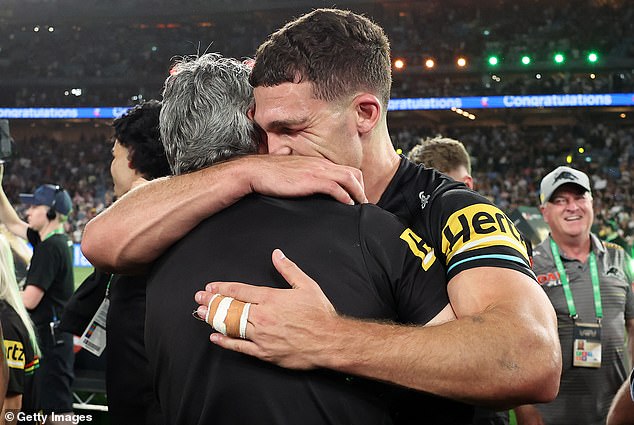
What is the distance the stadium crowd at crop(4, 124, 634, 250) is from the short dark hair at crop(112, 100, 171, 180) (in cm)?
1586

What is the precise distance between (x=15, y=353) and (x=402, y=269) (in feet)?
7.85

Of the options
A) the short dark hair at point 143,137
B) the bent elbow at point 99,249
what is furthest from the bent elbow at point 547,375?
the short dark hair at point 143,137

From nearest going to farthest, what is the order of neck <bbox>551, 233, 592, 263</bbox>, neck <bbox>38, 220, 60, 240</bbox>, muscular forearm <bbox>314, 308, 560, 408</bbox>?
1. muscular forearm <bbox>314, 308, 560, 408</bbox>
2. neck <bbox>551, 233, 592, 263</bbox>
3. neck <bbox>38, 220, 60, 240</bbox>

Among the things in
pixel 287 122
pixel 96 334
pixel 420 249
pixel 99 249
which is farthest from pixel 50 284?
pixel 420 249

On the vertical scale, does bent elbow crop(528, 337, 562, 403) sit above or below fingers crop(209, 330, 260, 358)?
below

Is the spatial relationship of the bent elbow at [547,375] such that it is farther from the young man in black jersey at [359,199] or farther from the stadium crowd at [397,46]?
the stadium crowd at [397,46]

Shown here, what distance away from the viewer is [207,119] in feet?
5.24

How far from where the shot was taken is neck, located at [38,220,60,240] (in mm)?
5464

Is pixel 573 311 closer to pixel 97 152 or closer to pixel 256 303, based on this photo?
pixel 256 303

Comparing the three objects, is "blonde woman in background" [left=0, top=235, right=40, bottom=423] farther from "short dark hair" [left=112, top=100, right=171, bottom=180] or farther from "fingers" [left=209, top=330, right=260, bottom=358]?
"fingers" [left=209, top=330, right=260, bottom=358]

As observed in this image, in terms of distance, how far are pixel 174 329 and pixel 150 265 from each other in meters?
0.24

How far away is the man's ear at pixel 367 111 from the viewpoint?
5.30 ft

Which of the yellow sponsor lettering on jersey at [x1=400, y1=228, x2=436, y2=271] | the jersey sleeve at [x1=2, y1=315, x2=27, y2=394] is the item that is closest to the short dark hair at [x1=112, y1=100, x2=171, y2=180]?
the jersey sleeve at [x1=2, y1=315, x2=27, y2=394]

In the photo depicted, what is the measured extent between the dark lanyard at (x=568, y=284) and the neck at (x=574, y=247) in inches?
1.6
